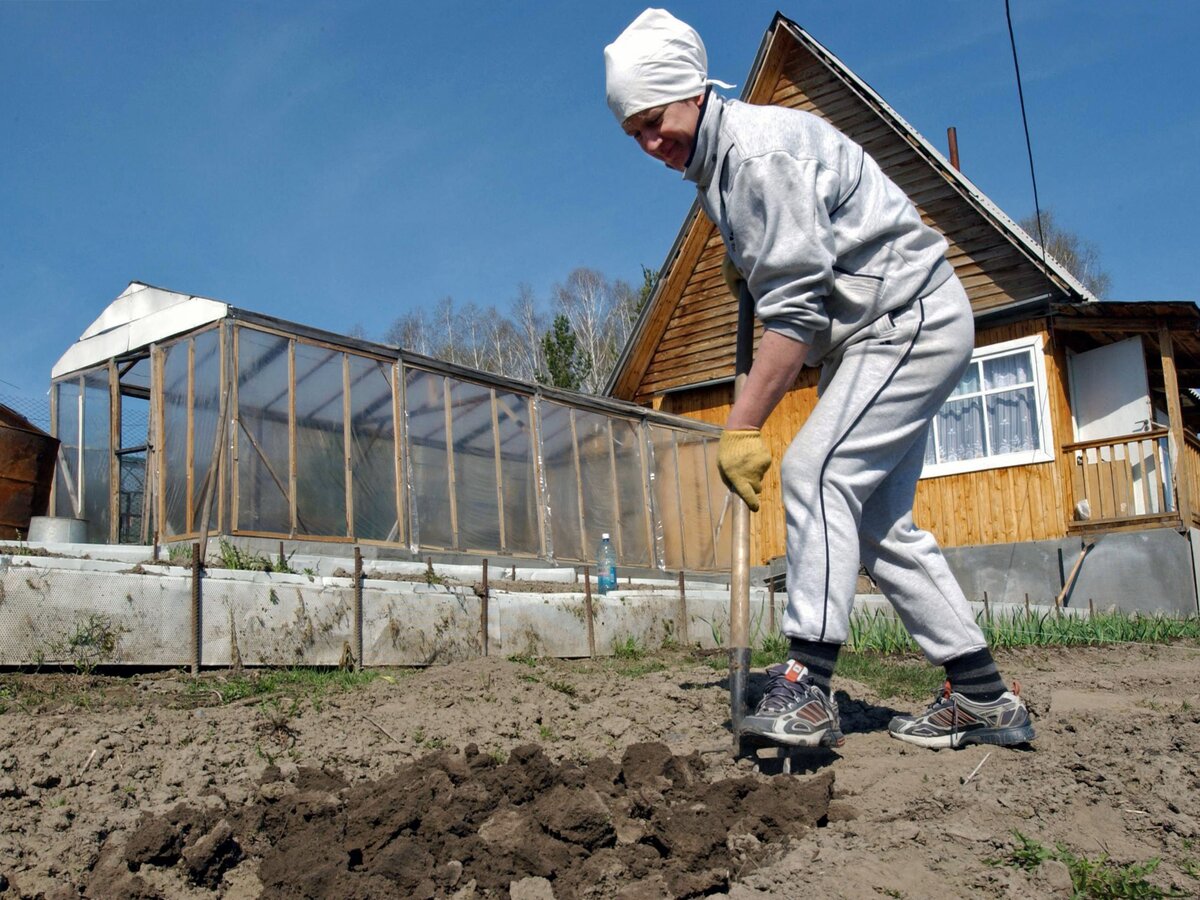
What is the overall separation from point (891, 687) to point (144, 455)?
11.5 meters

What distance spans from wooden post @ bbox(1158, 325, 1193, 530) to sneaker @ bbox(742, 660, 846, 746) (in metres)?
10.8

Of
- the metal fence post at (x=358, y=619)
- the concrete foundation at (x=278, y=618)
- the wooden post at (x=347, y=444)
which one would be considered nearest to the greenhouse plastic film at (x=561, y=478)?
the wooden post at (x=347, y=444)

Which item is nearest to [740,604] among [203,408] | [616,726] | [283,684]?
[616,726]

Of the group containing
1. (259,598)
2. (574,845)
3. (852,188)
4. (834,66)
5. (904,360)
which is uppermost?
(834,66)

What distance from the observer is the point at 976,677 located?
9.75 ft

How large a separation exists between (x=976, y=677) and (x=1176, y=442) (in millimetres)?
10736

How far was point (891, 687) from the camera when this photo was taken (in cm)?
413

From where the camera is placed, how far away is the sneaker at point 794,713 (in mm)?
2695

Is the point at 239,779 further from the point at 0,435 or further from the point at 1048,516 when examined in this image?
the point at 1048,516

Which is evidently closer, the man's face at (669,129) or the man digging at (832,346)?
the man digging at (832,346)

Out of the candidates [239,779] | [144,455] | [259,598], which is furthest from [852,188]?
[144,455]

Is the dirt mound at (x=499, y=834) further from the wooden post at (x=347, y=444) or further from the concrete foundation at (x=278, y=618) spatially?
the wooden post at (x=347, y=444)

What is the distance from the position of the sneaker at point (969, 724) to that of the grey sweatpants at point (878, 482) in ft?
0.50

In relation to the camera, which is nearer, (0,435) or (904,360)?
(904,360)
